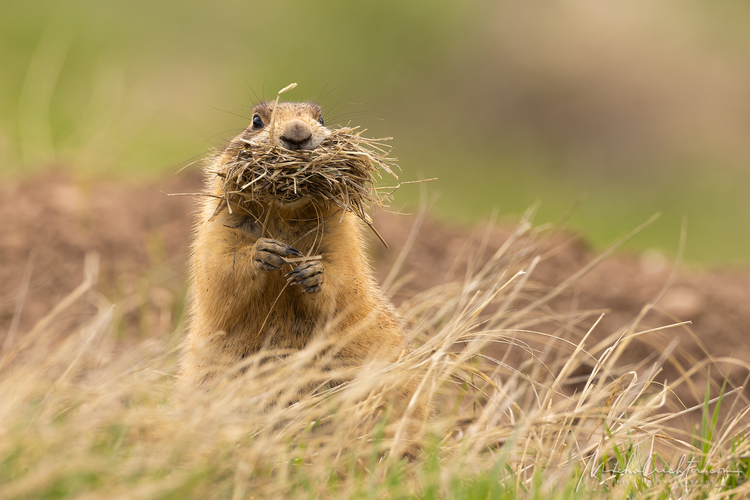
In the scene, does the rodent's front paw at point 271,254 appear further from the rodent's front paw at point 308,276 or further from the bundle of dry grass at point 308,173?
the bundle of dry grass at point 308,173

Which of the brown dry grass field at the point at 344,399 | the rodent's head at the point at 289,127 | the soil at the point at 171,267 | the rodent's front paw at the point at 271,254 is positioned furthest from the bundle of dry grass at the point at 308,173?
the soil at the point at 171,267

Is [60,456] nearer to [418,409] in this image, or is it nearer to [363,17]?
[418,409]

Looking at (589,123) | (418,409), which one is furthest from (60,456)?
(589,123)

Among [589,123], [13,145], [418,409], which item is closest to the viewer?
[418,409]

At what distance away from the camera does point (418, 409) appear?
11.3ft

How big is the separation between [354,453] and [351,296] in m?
1.26

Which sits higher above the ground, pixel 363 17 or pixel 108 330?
pixel 363 17

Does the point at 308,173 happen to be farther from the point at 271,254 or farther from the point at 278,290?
the point at 278,290

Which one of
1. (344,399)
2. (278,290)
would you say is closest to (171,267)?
(278,290)

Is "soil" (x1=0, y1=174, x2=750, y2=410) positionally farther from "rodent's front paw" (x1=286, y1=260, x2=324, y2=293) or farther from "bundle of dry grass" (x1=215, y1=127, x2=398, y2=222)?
"rodent's front paw" (x1=286, y1=260, x2=324, y2=293)

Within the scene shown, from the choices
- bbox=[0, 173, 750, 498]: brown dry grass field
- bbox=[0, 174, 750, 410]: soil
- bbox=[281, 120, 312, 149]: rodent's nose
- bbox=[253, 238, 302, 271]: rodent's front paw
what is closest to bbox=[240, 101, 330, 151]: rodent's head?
bbox=[281, 120, 312, 149]: rodent's nose

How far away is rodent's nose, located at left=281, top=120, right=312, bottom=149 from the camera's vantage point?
3.42 metres

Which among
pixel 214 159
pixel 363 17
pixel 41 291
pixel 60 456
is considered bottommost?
pixel 41 291

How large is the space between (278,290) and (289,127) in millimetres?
851
